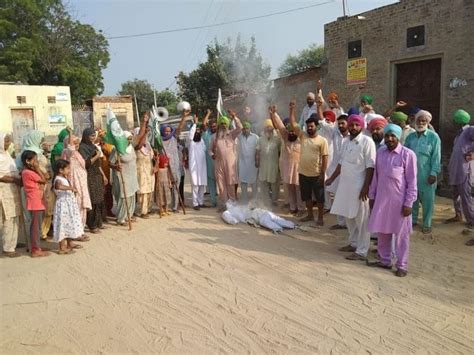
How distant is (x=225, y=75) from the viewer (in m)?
24.6

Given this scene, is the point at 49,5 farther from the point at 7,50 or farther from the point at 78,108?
the point at 78,108

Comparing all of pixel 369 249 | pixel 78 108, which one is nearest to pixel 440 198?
pixel 369 249

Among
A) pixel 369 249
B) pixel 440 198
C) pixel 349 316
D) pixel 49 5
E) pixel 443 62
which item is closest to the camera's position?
pixel 349 316

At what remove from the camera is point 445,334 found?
132 inches

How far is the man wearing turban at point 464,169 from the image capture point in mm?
6215

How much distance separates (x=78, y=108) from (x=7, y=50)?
18.7ft

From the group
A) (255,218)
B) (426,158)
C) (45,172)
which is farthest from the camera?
(255,218)

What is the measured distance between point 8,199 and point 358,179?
4669 millimetres

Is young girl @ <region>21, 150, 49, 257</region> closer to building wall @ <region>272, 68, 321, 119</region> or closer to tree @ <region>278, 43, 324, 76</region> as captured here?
building wall @ <region>272, 68, 321, 119</region>

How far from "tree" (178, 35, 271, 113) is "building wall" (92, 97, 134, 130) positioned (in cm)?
537

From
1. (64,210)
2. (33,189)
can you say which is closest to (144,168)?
(64,210)

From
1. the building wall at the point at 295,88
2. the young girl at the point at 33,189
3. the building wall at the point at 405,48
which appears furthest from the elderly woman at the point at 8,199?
the building wall at the point at 295,88

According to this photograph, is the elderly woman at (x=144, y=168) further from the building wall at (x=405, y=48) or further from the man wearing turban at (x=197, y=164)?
the building wall at (x=405, y=48)

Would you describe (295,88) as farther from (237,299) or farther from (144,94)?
(144,94)
